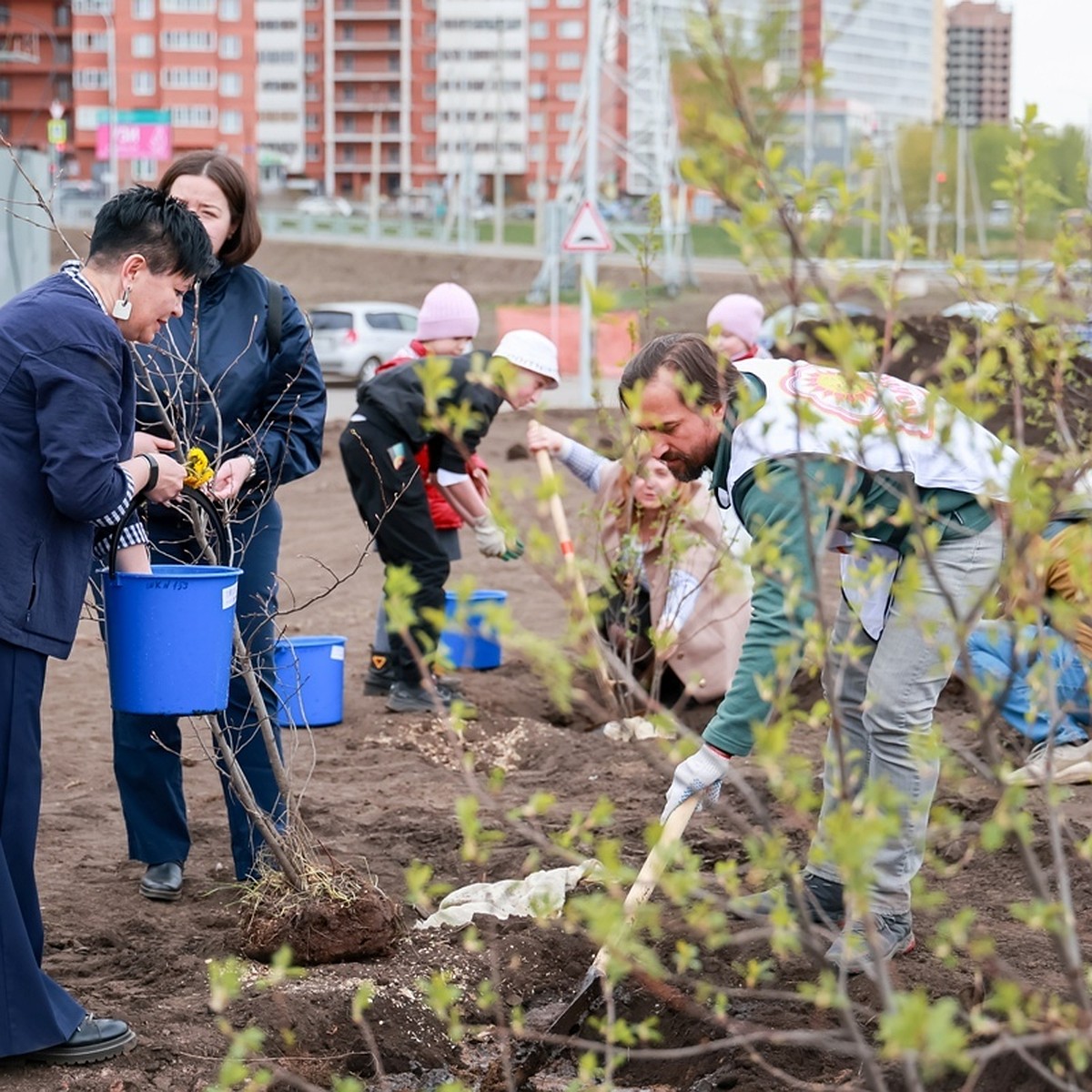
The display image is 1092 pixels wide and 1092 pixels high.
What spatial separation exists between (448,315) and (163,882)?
3.00 m

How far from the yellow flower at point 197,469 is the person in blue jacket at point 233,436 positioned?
0.52 feet

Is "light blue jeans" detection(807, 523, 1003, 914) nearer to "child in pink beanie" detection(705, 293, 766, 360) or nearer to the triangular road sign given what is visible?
"child in pink beanie" detection(705, 293, 766, 360)

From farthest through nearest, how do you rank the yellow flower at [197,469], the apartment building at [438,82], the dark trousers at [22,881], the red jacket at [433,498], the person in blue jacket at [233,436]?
the apartment building at [438,82], the red jacket at [433,498], the person in blue jacket at [233,436], the yellow flower at [197,469], the dark trousers at [22,881]

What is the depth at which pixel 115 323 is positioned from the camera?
10.9 ft

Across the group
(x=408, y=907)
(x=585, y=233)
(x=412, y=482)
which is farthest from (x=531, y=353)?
(x=585, y=233)

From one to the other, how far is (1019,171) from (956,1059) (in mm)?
1460

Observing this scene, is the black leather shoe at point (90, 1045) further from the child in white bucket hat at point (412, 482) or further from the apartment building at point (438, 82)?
the apartment building at point (438, 82)

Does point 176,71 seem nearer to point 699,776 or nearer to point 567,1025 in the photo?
point 567,1025

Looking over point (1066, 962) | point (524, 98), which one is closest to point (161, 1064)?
point (1066, 962)

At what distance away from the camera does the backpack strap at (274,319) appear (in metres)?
4.20

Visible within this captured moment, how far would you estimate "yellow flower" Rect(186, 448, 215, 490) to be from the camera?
3.81m

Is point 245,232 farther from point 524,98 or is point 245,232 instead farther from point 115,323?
point 524,98

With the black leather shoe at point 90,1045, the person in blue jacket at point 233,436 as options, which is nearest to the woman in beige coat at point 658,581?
the person in blue jacket at point 233,436

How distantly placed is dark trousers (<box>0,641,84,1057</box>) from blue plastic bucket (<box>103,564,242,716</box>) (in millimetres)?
330
